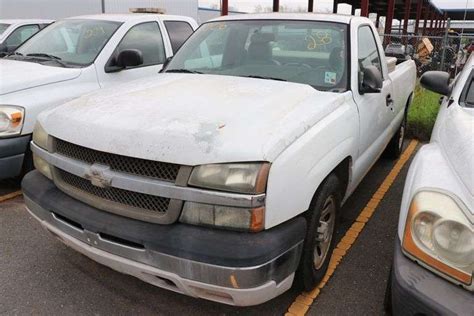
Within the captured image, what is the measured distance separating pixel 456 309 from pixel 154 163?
1.53 m

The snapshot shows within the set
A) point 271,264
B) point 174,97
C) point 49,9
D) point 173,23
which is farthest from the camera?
point 49,9

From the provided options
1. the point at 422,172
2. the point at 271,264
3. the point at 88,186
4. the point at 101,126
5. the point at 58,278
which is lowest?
the point at 58,278

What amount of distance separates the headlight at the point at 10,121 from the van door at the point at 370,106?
9.81 feet

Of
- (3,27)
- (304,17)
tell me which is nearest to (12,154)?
(304,17)

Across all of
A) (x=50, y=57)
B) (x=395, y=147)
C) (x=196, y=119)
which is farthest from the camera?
(x=395, y=147)

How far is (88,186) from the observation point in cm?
261

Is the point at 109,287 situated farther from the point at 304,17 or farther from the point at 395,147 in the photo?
the point at 395,147

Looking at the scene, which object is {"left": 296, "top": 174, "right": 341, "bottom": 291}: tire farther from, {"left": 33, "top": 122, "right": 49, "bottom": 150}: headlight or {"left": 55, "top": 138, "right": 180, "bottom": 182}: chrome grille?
{"left": 33, "top": 122, "right": 49, "bottom": 150}: headlight

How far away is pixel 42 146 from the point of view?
2896 mm

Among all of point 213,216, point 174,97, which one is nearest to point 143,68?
point 174,97

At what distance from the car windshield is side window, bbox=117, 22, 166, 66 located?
1554 mm

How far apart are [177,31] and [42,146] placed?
373cm

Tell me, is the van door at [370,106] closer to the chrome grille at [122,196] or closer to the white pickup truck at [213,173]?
the white pickup truck at [213,173]

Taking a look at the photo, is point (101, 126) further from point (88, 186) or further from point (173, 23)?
point (173, 23)
